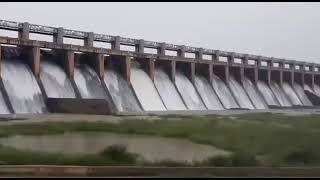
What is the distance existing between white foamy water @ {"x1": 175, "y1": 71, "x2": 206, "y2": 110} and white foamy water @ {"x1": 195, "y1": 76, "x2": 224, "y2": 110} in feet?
4.61

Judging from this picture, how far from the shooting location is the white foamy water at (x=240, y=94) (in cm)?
6844

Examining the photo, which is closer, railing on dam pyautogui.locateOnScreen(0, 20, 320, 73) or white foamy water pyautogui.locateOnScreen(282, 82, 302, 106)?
railing on dam pyautogui.locateOnScreen(0, 20, 320, 73)

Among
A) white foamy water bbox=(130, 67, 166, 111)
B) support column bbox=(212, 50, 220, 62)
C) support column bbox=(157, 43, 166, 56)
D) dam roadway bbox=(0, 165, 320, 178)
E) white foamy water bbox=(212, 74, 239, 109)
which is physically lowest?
white foamy water bbox=(212, 74, 239, 109)

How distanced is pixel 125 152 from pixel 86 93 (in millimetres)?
31055

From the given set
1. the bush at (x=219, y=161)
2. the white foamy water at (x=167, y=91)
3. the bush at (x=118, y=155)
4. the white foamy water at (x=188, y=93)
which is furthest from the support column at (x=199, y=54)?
the bush at (x=219, y=161)

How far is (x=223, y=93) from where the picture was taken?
2594 inches

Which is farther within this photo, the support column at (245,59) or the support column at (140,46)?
the support column at (245,59)

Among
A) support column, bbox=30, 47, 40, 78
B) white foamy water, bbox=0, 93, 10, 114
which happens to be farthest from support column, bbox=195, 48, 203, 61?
white foamy water, bbox=0, 93, 10, 114

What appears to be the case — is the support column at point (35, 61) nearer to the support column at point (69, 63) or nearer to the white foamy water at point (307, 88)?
the support column at point (69, 63)

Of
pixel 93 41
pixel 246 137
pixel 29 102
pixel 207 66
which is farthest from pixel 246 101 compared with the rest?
pixel 246 137

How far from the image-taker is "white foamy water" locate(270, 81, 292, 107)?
7912cm

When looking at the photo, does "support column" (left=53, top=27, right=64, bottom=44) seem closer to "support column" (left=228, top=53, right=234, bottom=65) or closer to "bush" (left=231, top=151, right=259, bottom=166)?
"support column" (left=228, top=53, right=234, bottom=65)

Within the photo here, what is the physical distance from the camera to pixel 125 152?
13812mm

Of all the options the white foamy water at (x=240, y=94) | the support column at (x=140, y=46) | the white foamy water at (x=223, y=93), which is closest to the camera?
the support column at (x=140, y=46)
